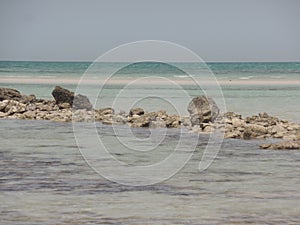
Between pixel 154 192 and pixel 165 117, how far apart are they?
424 inches

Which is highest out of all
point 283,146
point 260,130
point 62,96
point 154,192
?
point 62,96

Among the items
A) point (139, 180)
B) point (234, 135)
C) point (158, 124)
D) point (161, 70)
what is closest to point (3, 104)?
point (158, 124)

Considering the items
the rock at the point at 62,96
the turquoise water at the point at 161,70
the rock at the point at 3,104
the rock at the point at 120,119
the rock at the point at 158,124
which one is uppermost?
the turquoise water at the point at 161,70

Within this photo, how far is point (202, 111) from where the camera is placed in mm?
21344

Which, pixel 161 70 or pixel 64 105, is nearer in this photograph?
pixel 64 105

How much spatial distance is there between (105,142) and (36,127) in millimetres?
3773

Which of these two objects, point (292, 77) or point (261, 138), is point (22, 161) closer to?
point (261, 138)

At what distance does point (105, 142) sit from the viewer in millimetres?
17812

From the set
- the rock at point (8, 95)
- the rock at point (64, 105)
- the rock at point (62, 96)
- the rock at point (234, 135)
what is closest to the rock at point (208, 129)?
the rock at point (234, 135)

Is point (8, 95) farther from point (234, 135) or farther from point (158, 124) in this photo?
point (234, 135)

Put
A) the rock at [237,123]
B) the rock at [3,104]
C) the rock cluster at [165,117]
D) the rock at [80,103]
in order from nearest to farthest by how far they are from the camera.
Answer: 1. the rock cluster at [165,117]
2. the rock at [237,123]
3. the rock at [3,104]
4. the rock at [80,103]

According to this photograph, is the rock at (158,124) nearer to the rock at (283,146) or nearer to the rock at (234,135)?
the rock at (234,135)

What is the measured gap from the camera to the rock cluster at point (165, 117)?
62.6ft

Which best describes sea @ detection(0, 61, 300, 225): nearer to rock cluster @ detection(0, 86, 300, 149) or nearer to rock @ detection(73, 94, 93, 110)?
rock cluster @ detection(0, 86, 300, 149)
